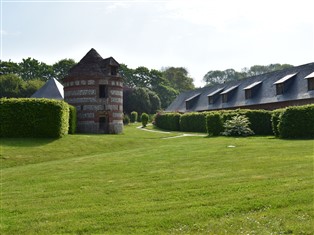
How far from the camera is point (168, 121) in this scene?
51.7m

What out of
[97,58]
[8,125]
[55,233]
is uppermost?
[97,58]

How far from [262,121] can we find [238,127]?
10.2 ft

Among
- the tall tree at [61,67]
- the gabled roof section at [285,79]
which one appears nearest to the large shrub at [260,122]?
the gabled roof section at [285,79]

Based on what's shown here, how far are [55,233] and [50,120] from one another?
2002cm

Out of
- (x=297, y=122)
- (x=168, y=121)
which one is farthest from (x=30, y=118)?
(x=168, y=121)

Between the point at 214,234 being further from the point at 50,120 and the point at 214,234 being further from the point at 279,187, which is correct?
the point at 50,120

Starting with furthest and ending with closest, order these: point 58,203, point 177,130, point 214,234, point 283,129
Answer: point 177,130 < point 283,129 < point 58,203 < point 214,234

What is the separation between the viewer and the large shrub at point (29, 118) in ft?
82.9

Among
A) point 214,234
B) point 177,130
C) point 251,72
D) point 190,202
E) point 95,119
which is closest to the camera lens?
point 214,234

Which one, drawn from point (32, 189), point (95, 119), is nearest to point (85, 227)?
point (32, 189)

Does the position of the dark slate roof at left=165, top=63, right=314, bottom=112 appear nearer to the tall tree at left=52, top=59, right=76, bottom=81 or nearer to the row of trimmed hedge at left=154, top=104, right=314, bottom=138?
the row of trimmed hedge at left=154, top=104, right=314, bottom=138

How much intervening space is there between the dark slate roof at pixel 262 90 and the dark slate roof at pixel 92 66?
58.3ft

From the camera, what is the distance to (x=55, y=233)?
688cm

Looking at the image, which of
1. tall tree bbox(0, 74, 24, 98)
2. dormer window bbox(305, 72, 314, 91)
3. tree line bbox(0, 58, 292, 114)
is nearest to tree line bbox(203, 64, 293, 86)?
tree line bbox(0, 58, 292, 114)
